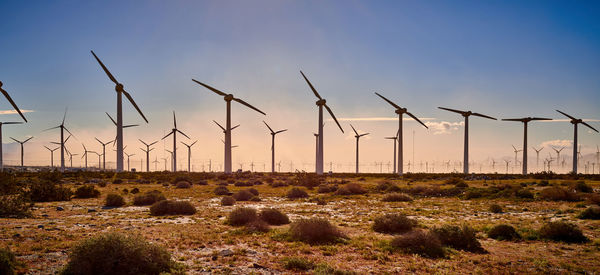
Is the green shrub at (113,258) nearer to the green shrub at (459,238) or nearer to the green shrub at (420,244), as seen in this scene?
the green shrub at (420,244)

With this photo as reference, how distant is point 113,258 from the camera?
11727mm

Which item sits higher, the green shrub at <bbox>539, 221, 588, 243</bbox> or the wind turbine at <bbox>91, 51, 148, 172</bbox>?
the wind turbine at <bbox>91, 51, 148, 172</bbox>

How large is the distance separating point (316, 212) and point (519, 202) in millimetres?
23100

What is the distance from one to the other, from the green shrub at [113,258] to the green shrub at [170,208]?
15.8 metres

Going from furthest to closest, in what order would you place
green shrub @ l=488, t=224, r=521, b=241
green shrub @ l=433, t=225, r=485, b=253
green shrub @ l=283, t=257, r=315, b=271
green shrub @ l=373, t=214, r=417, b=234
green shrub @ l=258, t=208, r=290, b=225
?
green shrub @ l=258, t=208, r=290, b=225 → green shrub @ l=373, t=214, r=417, b=234 → green shrub @ l=488, t=224, r=521, b=241 → green shrub @ l=433, t=225, r=485, b=253 → green shrub @ l=283, t=257, r=315, b=271

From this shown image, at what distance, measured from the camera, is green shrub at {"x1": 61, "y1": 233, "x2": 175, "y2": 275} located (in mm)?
11672

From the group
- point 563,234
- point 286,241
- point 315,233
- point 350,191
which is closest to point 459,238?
point 563,234

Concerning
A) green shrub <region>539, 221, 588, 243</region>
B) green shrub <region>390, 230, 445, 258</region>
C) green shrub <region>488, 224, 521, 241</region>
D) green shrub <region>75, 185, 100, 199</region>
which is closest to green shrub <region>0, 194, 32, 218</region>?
green shrub <region>75, 185, 100, 199</region>

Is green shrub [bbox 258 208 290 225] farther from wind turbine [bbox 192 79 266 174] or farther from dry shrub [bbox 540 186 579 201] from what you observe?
wind turbine [bbox 192 79 266 174]

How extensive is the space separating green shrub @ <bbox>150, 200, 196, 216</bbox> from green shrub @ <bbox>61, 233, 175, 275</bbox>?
622 inches

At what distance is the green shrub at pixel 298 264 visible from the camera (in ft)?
45.2

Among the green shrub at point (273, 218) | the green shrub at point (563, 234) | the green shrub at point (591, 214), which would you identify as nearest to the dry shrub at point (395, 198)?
the green shrub at point (591, 214)

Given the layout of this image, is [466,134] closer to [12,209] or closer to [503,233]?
[503,233]

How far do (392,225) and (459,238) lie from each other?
487cm
